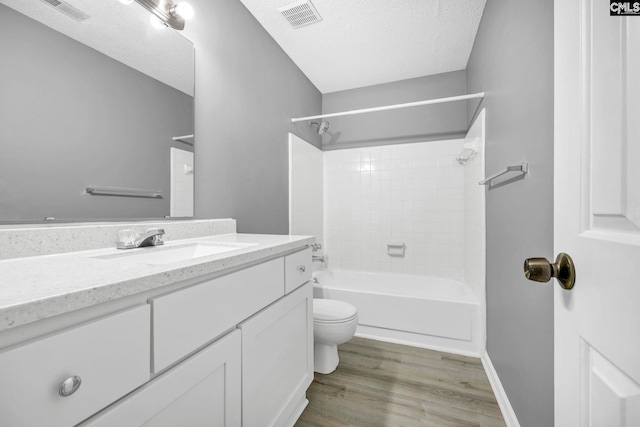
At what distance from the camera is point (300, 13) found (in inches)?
72.7

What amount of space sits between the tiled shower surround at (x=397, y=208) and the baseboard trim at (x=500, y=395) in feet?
3.17

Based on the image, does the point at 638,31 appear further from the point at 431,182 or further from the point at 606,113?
the point at 431,182

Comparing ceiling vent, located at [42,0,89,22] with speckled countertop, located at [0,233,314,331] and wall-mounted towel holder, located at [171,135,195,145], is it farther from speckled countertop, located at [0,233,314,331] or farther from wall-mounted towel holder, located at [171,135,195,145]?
speckled countertop, located at [0,233,314,331]

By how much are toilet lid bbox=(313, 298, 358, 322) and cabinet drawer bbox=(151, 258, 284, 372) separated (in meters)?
0.73

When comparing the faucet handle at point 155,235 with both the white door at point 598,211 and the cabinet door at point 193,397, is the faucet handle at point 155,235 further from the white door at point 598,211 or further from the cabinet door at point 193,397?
the white door at point 598,211

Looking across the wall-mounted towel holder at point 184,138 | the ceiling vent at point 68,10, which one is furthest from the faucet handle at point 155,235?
the ceiling vent at point 68,10

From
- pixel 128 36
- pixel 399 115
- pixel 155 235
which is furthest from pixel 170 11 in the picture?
pixel 399 115

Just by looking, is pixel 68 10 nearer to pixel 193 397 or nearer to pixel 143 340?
pixel 143 340

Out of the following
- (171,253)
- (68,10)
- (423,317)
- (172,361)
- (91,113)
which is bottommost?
(423,317)

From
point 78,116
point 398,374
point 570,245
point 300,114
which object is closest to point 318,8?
point 300,114

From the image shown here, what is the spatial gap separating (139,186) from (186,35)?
882 mm

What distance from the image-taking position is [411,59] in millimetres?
2430

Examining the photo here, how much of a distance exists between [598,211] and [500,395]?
1.53 metres

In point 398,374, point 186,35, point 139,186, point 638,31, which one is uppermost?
point 186,35
